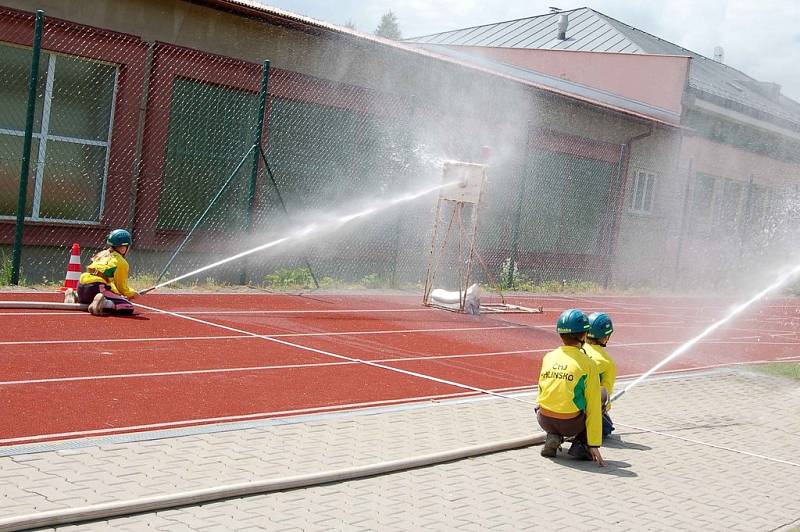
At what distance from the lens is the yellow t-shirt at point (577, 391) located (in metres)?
6.99

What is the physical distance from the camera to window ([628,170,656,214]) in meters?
28.0

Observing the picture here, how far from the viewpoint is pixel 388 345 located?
37.9ft

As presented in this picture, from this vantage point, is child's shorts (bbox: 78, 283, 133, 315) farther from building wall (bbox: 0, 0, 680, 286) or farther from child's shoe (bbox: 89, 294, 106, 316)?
building wall (bbox: 0, 0, 680, 286)

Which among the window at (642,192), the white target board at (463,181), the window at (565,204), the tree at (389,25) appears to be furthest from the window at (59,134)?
the tree at (389,25)

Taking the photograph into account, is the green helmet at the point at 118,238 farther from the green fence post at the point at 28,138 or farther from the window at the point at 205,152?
the window at the point at 205,152

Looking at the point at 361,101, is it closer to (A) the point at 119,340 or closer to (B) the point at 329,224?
(B) the point at 329,224

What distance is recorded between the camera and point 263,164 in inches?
677

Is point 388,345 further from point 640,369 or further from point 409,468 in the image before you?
point 409,468

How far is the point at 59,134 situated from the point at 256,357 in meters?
6.63

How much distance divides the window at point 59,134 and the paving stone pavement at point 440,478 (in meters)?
8.26

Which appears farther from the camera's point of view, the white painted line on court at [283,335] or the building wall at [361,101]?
the building wall at [361,101]

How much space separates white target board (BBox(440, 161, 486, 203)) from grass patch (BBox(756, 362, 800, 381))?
4.65 m

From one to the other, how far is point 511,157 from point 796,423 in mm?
13751

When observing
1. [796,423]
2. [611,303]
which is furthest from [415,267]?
[796,423]
